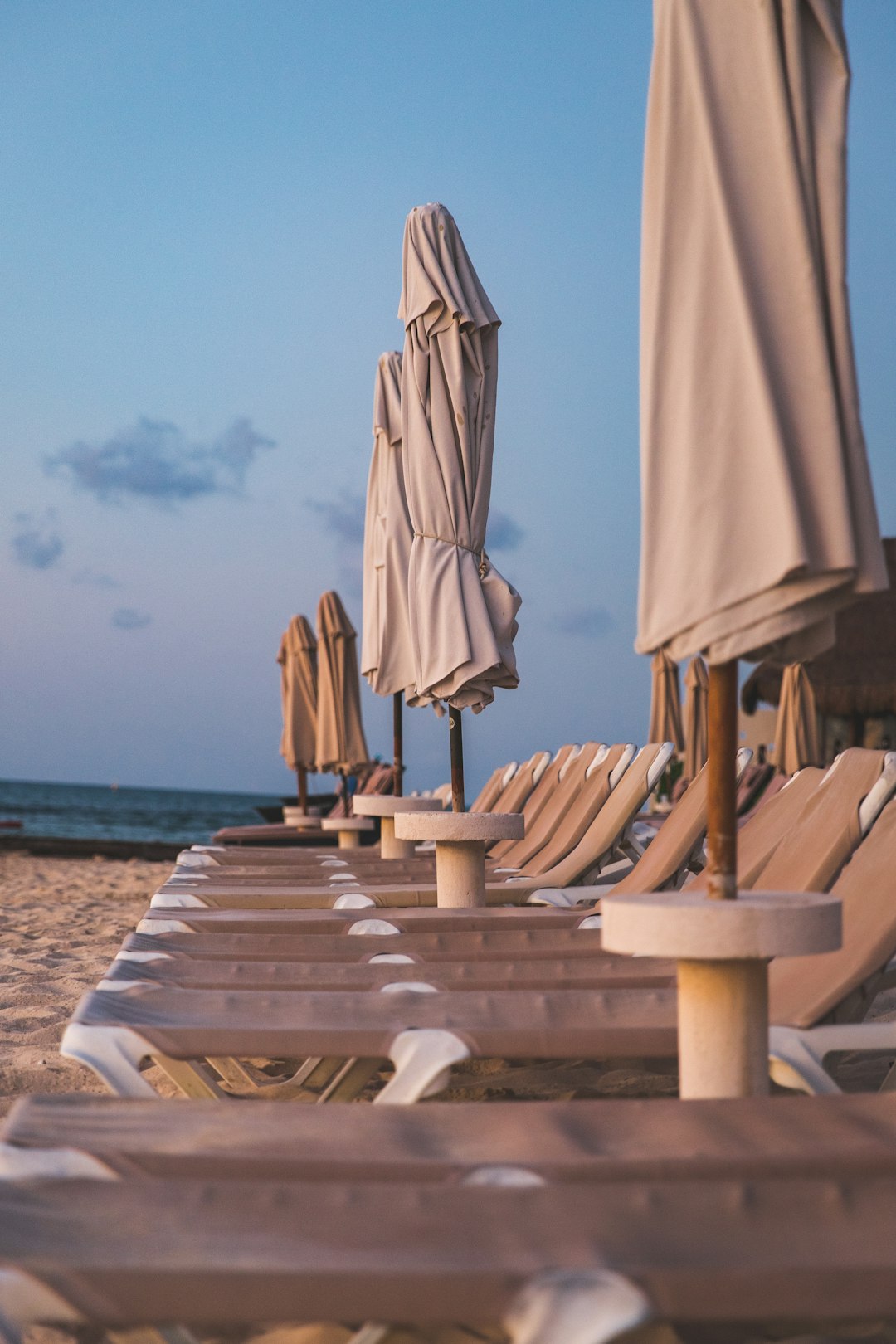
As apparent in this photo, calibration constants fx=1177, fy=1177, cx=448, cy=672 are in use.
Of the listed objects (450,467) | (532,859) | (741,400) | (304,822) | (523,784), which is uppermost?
(450,467)

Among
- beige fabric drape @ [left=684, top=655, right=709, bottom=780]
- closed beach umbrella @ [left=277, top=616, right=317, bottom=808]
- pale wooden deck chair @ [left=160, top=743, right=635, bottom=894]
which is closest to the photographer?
pale wooden deck chair @ [left=160, top=743, right=635, bottom=894]

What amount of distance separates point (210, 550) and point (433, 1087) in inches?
1319

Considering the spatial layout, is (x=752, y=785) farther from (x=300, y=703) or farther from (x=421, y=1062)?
(x=421, y=1062)

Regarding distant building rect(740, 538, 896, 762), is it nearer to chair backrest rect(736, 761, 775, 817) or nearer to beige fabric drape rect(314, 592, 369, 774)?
chair backrest rect(736, 761, 775, 817)

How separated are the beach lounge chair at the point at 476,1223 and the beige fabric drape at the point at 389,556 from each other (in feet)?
13.3

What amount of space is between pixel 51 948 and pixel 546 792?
240 centimetres

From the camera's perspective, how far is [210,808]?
51.1m

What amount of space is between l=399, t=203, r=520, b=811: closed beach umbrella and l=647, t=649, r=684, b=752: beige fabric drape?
1071 centimetres

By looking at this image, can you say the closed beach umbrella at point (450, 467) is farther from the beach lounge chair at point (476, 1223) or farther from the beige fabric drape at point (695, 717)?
the beige fabric drape at point (695, 717)

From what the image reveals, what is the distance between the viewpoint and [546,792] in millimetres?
5672

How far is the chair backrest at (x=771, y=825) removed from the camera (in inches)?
113

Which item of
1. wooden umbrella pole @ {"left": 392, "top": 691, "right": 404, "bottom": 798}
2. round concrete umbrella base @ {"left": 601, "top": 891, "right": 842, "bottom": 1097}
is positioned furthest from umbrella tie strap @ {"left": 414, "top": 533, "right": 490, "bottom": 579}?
round concrete umbrella base @ {"left": 601, "top": 891, "right": 842, "bottom": 1097}

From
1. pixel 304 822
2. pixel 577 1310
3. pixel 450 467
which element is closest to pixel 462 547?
pixel 450 467

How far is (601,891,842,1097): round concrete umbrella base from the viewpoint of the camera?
1.44 meters
